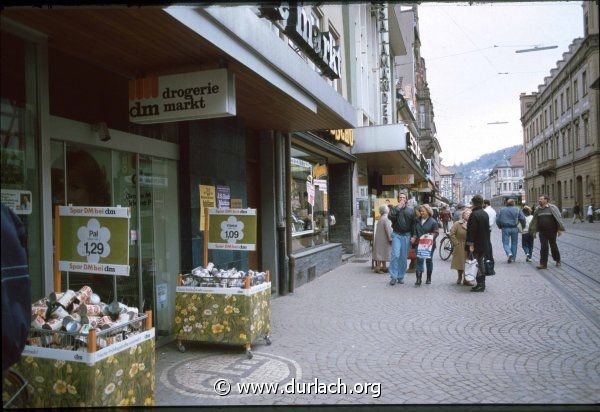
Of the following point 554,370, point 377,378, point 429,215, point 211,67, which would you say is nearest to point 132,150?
point 211,67

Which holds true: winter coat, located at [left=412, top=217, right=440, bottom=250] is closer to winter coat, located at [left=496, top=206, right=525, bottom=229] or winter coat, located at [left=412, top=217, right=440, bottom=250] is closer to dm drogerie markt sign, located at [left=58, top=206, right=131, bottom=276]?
winter coat, located at [left=496, top=206, right=525, bottom=229]

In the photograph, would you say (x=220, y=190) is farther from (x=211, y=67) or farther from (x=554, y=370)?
(x=554, y=370)

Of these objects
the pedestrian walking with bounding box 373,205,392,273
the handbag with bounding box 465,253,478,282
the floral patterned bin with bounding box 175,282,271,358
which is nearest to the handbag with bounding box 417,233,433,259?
the handbag with bounding box 465,253,478,282

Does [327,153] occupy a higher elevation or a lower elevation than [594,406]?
higher

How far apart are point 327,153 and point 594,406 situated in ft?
33.9

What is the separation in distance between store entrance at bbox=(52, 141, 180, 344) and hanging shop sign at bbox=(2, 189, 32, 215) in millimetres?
541

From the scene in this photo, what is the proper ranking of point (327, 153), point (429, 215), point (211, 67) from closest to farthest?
1. point (211, 67)
2. point (429, 215)
3. point (327, 153)

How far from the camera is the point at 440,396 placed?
4.28 m

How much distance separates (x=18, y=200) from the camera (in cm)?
426

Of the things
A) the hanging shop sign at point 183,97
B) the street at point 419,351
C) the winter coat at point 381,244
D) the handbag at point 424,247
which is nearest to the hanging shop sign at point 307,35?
the hanging shop sign at point 183,97

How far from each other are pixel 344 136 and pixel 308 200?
2.26 m

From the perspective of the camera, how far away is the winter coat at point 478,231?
929 cm

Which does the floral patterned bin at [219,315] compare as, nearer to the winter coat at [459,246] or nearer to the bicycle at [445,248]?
the winter coat at [459,246]

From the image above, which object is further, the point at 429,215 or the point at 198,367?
the point at 429,215
